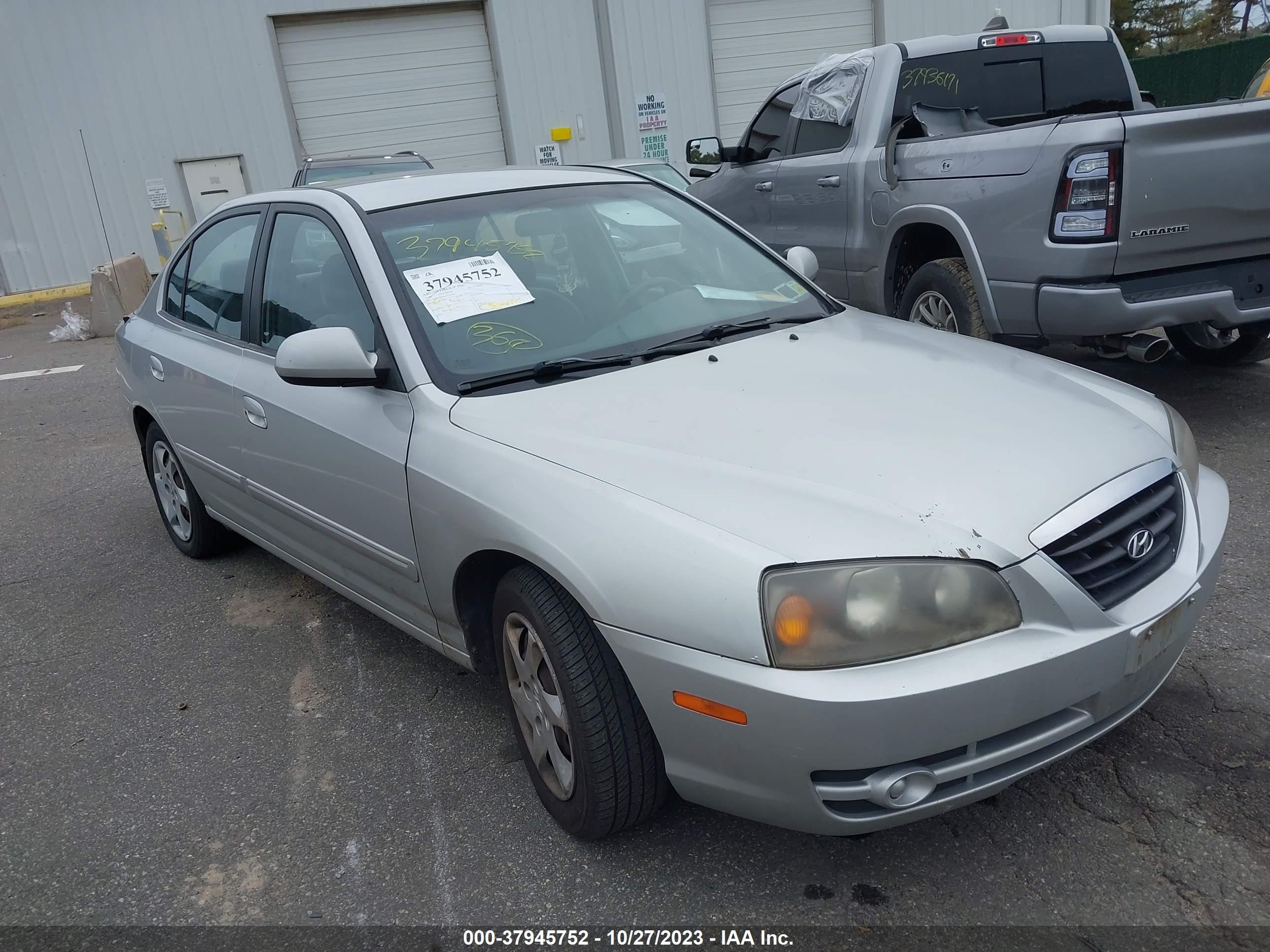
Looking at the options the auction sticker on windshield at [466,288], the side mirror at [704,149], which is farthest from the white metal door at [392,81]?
the auction sticker on windshield at [466,288]

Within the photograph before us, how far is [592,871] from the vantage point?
8.11 ft

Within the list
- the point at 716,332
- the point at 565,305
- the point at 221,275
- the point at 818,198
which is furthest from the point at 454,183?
the point at 818,198

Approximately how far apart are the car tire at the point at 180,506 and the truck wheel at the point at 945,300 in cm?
333

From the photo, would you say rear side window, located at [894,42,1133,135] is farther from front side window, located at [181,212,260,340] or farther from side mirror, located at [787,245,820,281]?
front side window, located at [181,212,260,340]

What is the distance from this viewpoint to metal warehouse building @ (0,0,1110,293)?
603 inches

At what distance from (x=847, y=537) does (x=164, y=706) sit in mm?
2551

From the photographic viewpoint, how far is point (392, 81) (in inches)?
647

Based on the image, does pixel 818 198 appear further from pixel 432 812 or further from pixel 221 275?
pixel 432 812

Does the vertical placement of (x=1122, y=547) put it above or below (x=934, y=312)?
above

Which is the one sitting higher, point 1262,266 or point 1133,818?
point 1262,266

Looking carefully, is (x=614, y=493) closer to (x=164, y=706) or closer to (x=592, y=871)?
(x=592, y=871)

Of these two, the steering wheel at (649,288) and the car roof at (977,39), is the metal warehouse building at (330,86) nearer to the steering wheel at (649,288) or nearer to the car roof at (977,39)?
the car roof at (977,39)

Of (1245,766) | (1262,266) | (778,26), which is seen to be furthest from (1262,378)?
(778,26)

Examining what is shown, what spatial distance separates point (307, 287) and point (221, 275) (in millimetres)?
811
